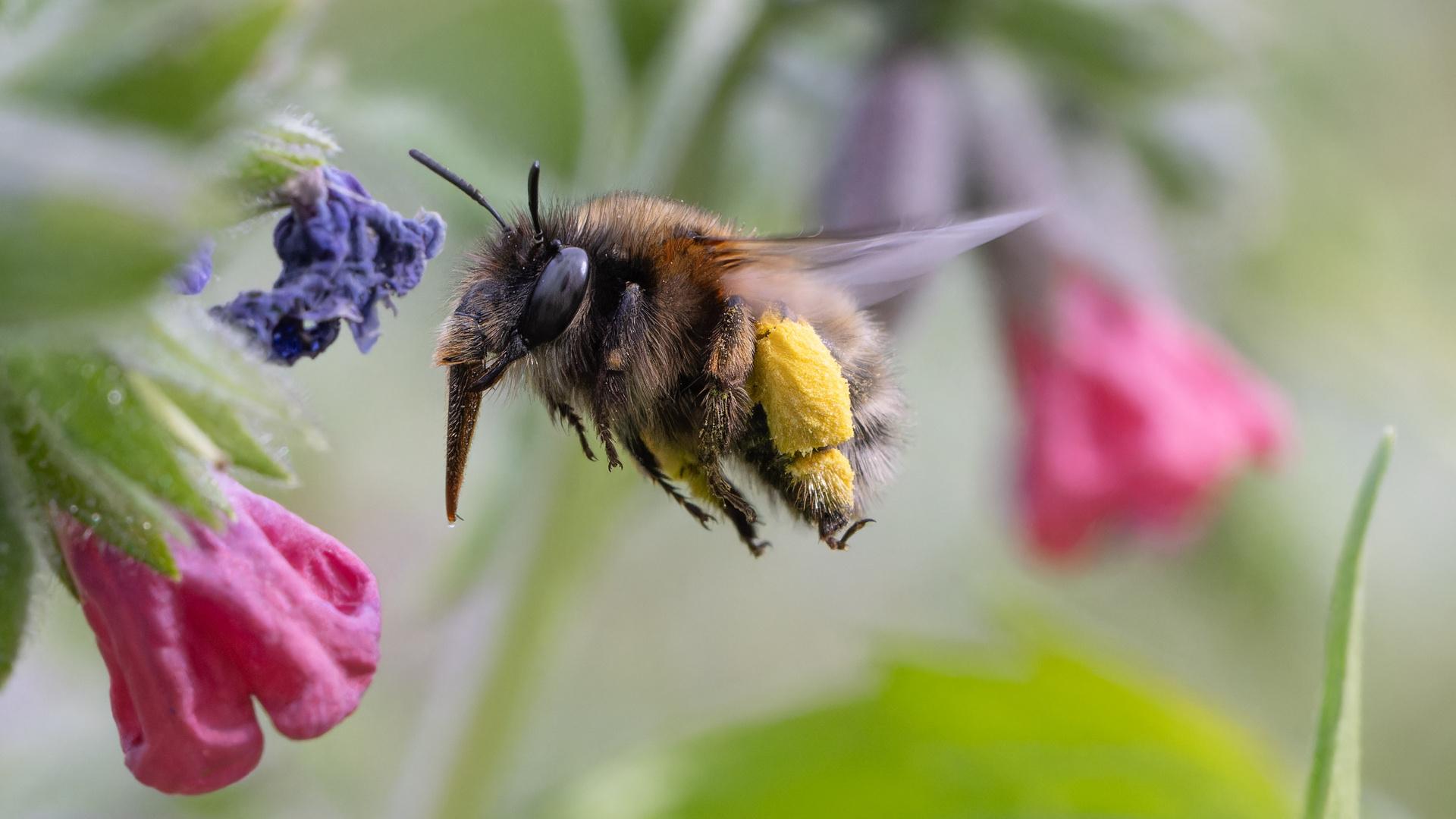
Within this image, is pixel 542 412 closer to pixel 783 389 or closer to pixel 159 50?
pixel 783 389

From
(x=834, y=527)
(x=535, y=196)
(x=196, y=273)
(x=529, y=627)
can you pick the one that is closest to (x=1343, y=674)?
(x=834, y=527)

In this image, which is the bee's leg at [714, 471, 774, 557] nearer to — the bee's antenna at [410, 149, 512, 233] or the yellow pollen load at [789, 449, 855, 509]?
the yellow pollen load at [789, 449, 855, 509]

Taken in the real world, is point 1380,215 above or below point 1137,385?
above

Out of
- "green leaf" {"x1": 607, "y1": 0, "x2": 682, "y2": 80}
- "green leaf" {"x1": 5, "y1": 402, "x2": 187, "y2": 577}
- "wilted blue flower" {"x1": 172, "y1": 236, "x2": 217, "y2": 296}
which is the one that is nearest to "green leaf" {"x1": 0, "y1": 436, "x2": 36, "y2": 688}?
"green leaf" {"x1": 5, "y1": 402, "x2": 187, "y2": 577}

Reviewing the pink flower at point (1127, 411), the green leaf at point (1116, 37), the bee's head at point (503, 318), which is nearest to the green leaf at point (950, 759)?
the pink flower at point (1127, 411)

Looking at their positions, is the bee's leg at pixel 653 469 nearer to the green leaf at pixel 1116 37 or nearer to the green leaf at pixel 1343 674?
the green leaf at pixel 1343 674

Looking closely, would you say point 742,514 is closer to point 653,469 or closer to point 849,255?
point 653,469

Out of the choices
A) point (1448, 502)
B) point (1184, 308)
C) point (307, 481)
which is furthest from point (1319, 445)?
point (307, 481)
